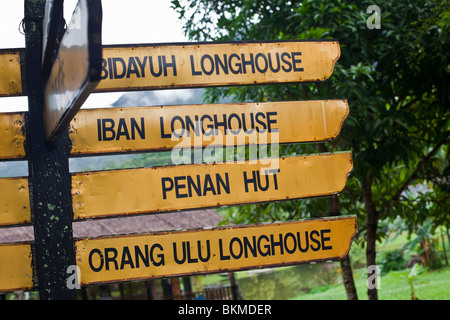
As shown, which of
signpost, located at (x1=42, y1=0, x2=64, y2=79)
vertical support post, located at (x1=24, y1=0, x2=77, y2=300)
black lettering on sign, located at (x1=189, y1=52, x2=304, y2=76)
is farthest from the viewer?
black lettering on sign, located at (x1=189, y1=52, x2=304, y2=76)

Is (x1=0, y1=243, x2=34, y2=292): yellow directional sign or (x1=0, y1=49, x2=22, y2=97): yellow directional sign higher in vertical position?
(x1=0, y1=49, x2=22, y2=97): yellow directional sign

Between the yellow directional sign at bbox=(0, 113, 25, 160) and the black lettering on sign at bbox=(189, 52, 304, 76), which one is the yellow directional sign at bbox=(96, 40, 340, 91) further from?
the yellow directional sign at bbox=(0, 113, 25, 160)

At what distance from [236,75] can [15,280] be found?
1.61m

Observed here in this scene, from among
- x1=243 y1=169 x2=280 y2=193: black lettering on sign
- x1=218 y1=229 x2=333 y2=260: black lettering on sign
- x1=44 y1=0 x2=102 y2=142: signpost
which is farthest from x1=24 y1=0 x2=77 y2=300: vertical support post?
x1=243 y1=169 x2=280 y2=193: black lettering on sign

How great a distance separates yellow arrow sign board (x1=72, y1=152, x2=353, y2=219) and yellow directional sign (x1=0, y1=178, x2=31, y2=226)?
0.25m

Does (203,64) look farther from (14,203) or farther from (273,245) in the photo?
(14,203)

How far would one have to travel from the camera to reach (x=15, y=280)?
2604 millimetres

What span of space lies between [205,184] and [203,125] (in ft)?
1.12

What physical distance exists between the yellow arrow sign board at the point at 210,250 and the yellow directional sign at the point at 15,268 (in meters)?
0.25

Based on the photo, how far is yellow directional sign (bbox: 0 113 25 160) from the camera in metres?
2.68

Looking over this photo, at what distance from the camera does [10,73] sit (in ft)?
9.16

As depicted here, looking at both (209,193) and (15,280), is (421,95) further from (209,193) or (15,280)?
(15,280)
